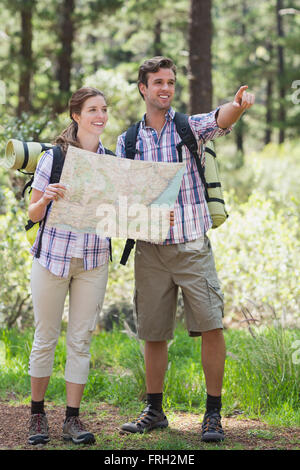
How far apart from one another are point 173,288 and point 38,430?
Answer: 1.16m

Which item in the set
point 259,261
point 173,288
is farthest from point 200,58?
point 173,288

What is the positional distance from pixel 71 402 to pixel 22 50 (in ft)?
41.7

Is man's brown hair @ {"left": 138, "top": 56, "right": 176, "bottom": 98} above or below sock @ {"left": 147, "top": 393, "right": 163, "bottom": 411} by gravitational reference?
above

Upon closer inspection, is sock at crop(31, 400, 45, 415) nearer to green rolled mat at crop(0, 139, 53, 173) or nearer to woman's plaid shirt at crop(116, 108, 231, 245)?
woman's plaid shirt at crop(116, 108, 231, 245)

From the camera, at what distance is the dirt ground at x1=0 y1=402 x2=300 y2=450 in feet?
11.2

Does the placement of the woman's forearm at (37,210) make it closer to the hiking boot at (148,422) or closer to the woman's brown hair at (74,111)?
the woman's brown hair at (74,111)

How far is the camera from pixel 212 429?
11.5 feet

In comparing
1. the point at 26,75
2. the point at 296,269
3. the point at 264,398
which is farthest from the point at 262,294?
the point at 26,75

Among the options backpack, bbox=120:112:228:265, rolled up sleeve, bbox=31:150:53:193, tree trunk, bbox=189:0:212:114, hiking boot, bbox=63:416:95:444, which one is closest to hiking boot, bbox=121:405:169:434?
hiking boot, bbox=63:416:95:444

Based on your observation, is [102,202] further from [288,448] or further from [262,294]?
[262,294]

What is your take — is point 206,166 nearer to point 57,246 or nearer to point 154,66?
point 154,66

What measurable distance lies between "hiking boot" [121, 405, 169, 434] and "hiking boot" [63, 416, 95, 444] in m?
0.33

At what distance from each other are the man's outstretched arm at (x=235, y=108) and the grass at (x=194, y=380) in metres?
1.60

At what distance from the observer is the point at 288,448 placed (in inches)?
133
